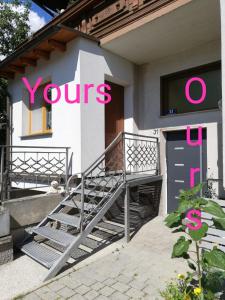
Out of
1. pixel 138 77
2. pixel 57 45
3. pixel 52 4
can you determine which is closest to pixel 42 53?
pixel 57 45

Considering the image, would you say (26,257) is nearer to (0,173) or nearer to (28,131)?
(0,173)

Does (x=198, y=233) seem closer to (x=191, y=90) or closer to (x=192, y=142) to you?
(x=192, y=142)

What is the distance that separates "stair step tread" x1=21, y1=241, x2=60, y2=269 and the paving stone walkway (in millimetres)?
308

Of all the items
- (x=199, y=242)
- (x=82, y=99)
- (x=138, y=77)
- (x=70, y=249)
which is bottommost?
(x=70, y=249)

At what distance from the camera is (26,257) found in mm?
3938

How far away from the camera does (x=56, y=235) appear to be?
3.97 m

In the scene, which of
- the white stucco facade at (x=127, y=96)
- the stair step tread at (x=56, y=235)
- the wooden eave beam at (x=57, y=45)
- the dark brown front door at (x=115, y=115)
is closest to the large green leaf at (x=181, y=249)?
the stair step tread at (x=56, y=235)

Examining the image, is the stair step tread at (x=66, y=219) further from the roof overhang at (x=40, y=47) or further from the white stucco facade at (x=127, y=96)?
the roof overhang at (x=40, y=47)

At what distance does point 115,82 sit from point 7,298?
510cm

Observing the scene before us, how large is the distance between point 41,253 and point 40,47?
4.54 meters

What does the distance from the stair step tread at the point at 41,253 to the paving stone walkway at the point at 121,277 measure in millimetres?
308

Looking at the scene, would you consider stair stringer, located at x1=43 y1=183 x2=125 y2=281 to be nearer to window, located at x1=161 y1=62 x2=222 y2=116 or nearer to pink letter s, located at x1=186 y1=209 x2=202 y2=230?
pink letter s, located at x1=186 y1=209 x2=202 y2=230

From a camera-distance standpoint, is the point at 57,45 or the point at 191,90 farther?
the point at 191,90

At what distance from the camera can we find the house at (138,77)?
16.5 ft
